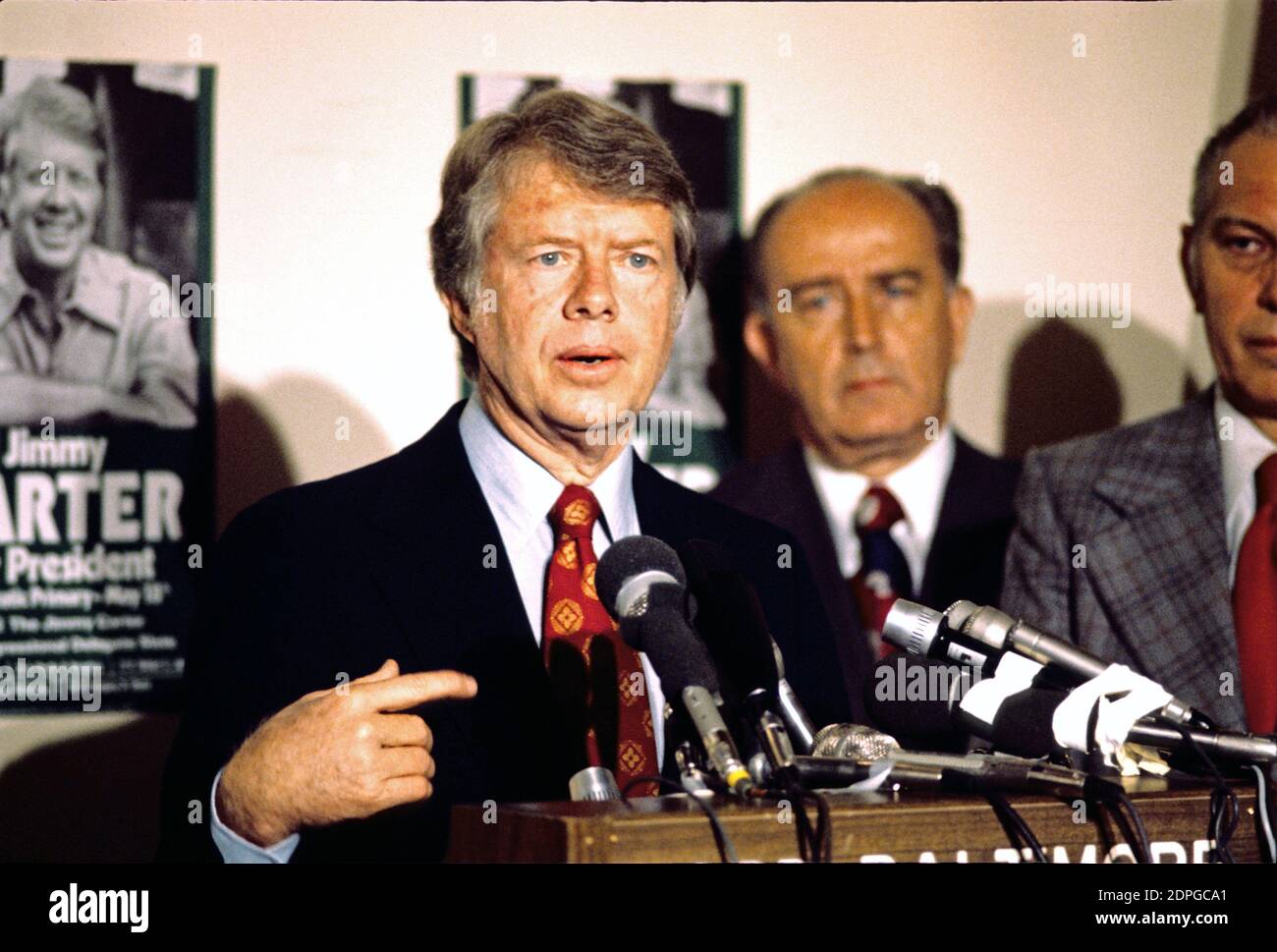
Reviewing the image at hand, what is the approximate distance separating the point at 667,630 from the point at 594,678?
2.30ft

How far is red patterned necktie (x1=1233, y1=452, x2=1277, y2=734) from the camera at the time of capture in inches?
126

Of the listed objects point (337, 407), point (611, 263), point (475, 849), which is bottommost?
point (475, 849)

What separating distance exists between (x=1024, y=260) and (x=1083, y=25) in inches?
23.6

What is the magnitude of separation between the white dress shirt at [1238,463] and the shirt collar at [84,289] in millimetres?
2404

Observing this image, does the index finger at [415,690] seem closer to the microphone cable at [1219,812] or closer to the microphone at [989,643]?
the microphone at [989,643]

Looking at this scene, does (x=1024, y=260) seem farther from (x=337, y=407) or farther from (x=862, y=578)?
(x=337, y=407)

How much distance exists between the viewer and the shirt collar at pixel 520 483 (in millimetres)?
2762

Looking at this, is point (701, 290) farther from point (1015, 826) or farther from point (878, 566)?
point (1015, 826)

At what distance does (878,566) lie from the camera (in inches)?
148

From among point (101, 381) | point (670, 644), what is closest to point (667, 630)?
point (670, 644)

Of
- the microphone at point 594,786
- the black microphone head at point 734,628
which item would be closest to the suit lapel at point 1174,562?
the black microphone head at point 734,628

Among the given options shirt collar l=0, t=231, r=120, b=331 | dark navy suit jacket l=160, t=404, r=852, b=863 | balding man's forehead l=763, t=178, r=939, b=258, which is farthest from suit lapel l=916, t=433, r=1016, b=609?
shirt collar l=0, t=231, r=120, b=331

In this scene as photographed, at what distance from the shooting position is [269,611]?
8.68 feet
